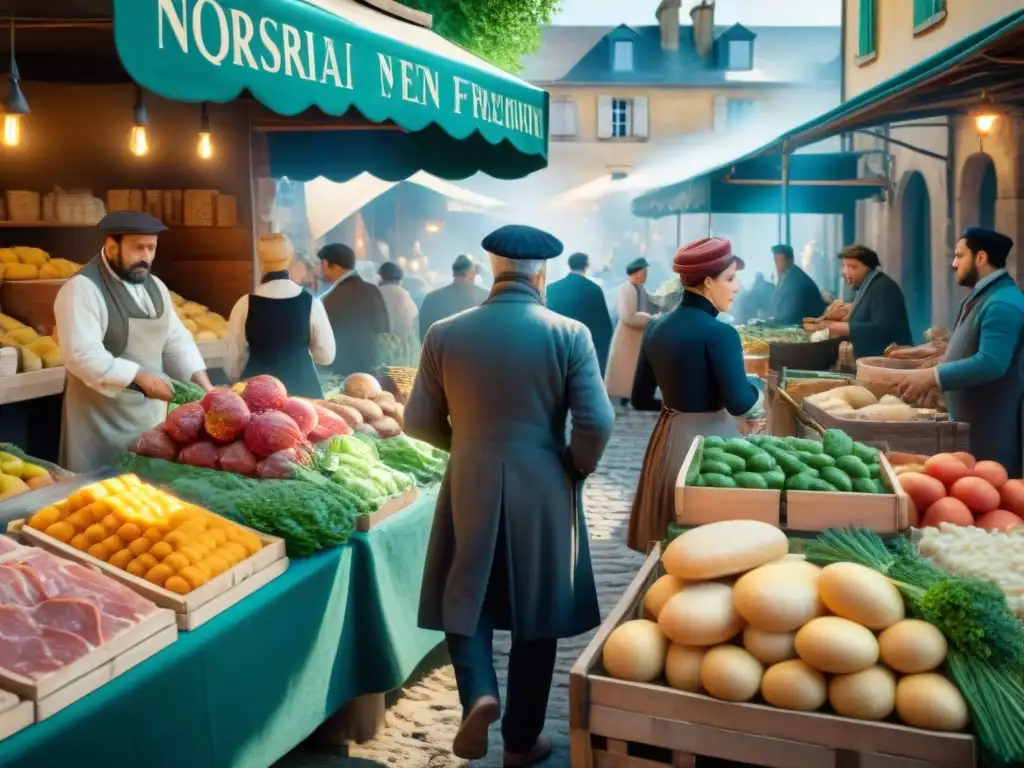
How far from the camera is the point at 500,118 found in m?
6.89

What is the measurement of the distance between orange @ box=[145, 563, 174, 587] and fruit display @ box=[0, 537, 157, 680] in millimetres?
137

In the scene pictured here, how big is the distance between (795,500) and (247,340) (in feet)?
11.7

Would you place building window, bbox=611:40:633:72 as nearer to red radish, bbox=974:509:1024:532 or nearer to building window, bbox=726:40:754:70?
building window, bbox=726:40:754:70

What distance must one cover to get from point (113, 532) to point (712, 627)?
2092 mm

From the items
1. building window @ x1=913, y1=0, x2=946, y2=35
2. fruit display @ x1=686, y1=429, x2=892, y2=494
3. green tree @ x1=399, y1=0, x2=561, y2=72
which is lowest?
fruit display @ x1=686, y1=429, x2=892, y2=494

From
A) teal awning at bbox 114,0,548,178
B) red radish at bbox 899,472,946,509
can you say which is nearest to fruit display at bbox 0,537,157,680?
teal awning at bbox 114,0,548,178

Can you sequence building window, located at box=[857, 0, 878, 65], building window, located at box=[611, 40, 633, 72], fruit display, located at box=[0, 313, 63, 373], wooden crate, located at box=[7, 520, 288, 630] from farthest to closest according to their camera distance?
building window, located at box=[611, 40, 633, 72] < building window, located at box=[857, 0, 878, 65] < fruit display, located at box=[0, 313, 63, 373] < wooden crate, located at box=[7, 520, 288, 630]

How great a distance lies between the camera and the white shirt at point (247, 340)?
6320 millimetres

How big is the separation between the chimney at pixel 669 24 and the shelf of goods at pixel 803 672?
43.7 m

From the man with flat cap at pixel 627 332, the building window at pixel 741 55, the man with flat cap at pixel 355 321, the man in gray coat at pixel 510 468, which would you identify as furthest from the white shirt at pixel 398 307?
the building window at pixel 741 55

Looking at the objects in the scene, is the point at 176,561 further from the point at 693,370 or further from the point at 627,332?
the point at 627,332

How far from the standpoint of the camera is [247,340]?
6363 millimetres

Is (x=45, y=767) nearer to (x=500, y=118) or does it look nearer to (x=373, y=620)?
(x=373, y=620)

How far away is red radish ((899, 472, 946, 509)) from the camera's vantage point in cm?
436
